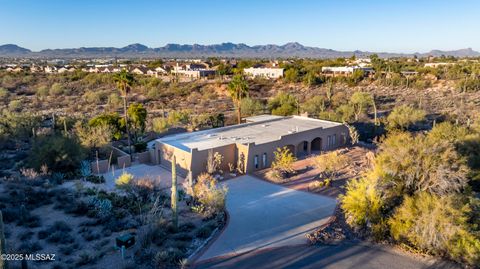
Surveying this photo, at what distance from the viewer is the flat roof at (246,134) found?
2433 cm

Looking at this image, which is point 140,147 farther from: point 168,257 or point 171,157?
point 168,257

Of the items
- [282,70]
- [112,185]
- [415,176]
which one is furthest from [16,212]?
[282,70]

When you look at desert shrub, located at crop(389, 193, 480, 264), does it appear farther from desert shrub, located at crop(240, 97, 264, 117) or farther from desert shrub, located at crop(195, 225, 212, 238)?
desert shrub, located at crop(240, 97, 264, 117)

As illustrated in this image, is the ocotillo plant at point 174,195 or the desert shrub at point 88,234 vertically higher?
the ocotillo plant at point 174,195

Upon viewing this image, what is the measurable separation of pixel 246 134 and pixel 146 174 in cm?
805

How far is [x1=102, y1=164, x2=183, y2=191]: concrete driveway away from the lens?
69.5 feet

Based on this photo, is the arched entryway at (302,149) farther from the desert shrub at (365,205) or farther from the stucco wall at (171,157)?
the desert shrub at (365,205)

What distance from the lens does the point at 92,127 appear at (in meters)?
28.0

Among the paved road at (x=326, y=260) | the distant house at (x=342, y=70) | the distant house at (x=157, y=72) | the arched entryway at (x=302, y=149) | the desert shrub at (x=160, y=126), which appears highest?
the distant house at (x=342, y=70)

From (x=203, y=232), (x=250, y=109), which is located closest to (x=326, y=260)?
(x=203, y=232)

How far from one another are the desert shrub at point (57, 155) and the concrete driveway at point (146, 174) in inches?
89.5

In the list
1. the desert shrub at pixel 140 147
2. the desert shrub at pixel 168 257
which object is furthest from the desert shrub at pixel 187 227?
the desert shrub at pixel 140 147

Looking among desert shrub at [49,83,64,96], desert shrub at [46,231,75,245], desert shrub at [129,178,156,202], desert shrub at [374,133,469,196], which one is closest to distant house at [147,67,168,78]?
desert shrub at [49,83,64,96]

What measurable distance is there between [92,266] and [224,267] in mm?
4629
